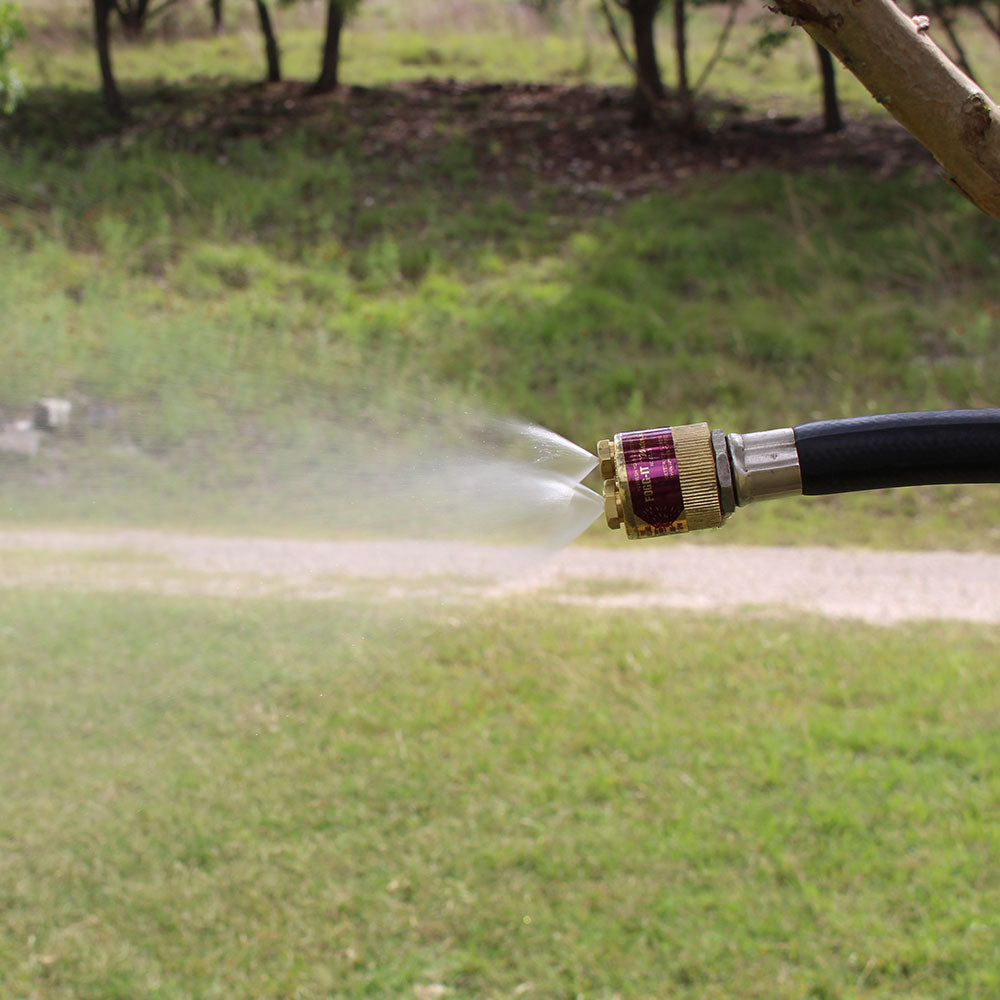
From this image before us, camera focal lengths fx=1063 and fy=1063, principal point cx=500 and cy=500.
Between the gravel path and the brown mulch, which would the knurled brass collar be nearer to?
the gravel path

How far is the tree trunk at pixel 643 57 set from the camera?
1261 cm

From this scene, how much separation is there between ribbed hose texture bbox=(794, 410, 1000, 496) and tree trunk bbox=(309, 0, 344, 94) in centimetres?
1407

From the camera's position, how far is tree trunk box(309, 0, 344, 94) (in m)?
13.7

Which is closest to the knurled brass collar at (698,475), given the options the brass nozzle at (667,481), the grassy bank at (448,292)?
the brass nozzle at (667,481)

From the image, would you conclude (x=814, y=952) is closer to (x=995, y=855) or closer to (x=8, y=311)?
(x=995, y=855)

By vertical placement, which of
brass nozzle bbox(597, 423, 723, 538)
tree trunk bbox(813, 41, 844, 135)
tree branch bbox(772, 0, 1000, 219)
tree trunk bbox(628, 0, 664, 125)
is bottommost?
brass nozzle bbox(597, 423, 723, 538)

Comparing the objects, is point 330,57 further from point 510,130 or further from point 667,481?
point 667,481

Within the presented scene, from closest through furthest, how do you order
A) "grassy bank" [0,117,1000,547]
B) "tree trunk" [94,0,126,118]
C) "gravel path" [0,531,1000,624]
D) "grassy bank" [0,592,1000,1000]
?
"grassy bank" [0,592,1000,1000], "gravel path" [0,531,1000,624], "grassy bank" [0,117,1000,547], "tree trunk" [94,0,126,118]

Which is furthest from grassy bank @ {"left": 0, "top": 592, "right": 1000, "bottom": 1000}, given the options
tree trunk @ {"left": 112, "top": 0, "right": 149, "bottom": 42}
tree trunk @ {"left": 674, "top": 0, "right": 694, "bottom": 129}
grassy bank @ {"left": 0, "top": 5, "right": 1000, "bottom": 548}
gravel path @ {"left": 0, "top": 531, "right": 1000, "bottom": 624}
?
tree trunk @ {"left": 112, "top": 0, "right": 149, "bottom": 42}

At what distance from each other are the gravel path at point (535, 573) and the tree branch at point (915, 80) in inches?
148

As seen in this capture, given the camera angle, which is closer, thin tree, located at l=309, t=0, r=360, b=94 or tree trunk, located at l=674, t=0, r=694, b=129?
tree trunk, located at l=674, t=0, r=694, b=129

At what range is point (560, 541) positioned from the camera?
5.38 ft

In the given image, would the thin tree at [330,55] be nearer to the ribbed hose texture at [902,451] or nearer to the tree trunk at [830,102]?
the tree trunk at [830,102]

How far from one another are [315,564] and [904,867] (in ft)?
11.0
